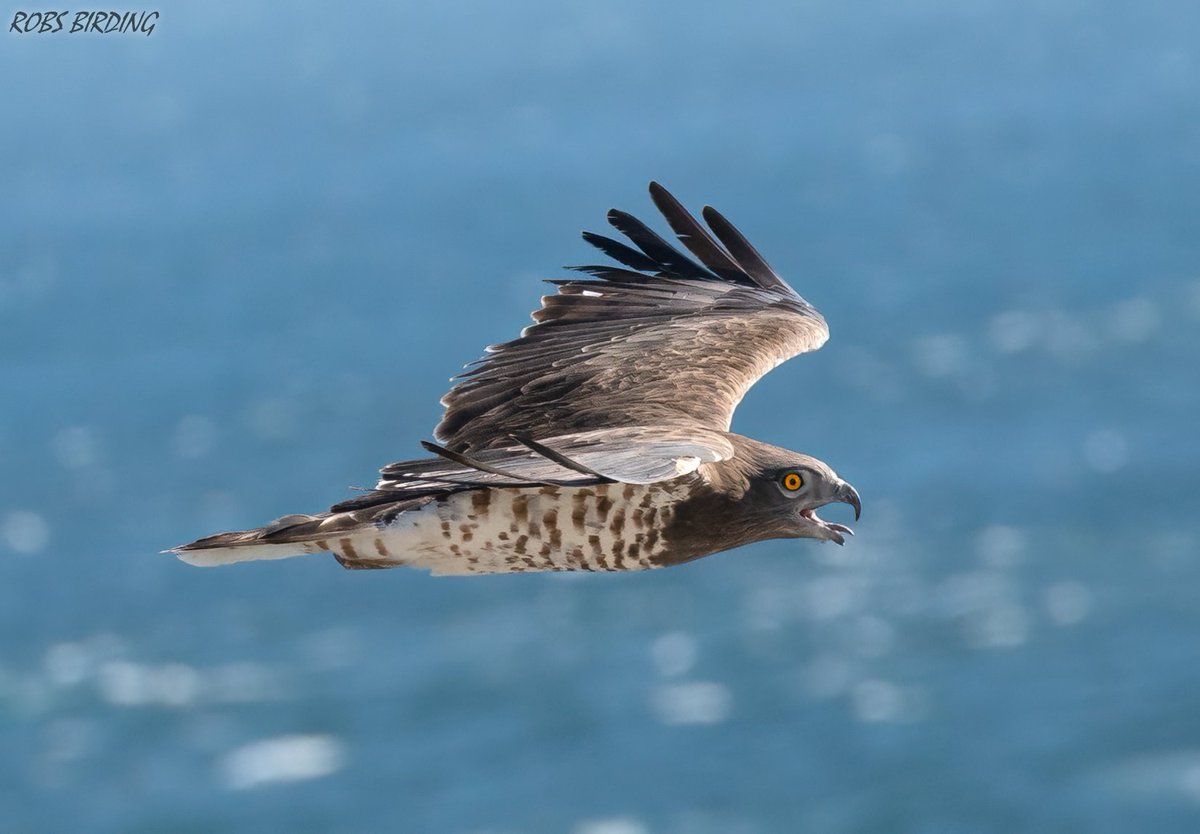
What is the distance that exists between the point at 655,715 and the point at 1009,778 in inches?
826

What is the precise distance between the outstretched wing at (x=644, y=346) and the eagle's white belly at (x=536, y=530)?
54 cm

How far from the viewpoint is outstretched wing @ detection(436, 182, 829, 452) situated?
1356 cm

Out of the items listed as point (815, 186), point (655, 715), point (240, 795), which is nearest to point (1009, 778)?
point (655, 715)

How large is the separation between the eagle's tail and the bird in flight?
0.01 m

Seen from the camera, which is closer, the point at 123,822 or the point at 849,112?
the point at 123,822

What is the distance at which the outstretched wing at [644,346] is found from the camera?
13.6 metres

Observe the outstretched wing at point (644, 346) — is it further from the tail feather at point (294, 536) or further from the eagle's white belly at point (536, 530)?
the tail feather at point (294, 536)

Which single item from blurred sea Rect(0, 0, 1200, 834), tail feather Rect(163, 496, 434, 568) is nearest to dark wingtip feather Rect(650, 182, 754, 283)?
tail feather Rect(163, 496, 434, 568)

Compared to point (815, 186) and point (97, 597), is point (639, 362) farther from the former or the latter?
point (815, 186)

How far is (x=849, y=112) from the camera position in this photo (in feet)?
609

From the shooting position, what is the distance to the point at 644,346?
1470cm

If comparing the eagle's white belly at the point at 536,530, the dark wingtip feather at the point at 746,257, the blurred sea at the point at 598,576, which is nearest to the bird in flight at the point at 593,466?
the eagle's white belly at the point at 536,530

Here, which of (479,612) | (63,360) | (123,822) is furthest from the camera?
(63,360)

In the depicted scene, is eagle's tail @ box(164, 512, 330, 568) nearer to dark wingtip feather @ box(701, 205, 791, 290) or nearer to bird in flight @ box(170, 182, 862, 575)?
bird in flight @ box(170, 182, 862, 575)
